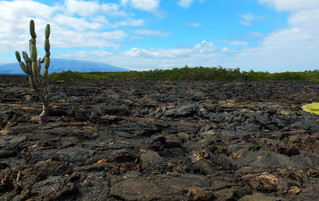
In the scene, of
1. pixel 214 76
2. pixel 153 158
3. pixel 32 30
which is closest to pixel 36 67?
pixel 32 30

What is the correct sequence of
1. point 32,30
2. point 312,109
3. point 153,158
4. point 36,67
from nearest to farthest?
point 153,158 < point 36,67 < point 32,30 < point 312,109

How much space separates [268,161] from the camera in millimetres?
5238

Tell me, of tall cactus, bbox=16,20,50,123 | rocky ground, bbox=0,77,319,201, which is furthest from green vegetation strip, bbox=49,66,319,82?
tall cactus, bbox=16,20,50,123

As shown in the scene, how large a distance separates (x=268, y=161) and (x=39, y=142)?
219 inches

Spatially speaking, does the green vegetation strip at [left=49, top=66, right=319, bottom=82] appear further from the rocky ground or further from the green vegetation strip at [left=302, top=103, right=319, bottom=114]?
the rocky ground

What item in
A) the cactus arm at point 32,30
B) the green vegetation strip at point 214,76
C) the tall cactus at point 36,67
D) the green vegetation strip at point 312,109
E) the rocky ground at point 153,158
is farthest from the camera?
the green vegetation strip at point 214,76

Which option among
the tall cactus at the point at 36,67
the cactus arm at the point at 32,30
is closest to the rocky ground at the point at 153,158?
the tall cactus at the point at 36,67

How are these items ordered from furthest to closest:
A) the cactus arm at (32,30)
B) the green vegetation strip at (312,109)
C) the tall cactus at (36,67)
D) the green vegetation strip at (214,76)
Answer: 1. the green vegetation strip at (214,76)
2. the green vegetation strip at (312,109)
3. the cactus arm at (32,30)
4. the tall cactus at (36,67)

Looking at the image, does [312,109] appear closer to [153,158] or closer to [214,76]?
[153,158]

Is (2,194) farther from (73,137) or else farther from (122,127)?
(122,127)

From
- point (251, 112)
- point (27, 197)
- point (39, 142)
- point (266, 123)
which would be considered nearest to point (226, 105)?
point (251, 112)

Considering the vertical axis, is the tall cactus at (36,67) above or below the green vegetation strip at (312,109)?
above

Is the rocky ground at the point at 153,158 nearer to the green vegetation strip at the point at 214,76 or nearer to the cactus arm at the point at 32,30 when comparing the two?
the cactus arm at the point at 32,30

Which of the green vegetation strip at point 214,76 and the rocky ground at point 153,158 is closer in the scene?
the rocky ground at point 153,158
